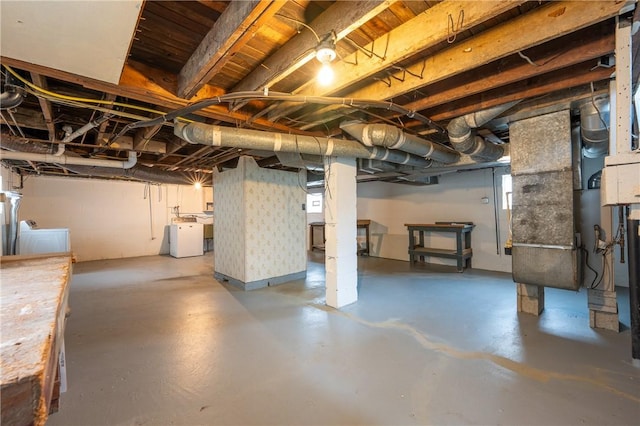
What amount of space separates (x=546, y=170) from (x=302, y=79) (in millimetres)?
2475

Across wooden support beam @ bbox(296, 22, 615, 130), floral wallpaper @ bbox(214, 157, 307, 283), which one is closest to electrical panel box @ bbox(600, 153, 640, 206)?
wooden support beam @ bbox(296, 22, 615, 130)

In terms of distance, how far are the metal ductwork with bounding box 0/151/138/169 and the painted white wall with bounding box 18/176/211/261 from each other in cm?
353

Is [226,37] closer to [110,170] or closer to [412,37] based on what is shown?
[412,37]

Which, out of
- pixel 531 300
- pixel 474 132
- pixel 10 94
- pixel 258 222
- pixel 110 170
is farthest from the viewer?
pixel 110 170

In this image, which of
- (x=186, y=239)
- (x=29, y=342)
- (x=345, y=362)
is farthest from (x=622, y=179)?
(x=186, y=239)

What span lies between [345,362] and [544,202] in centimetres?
241

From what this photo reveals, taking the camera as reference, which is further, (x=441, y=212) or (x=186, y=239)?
(x=186, y=239)

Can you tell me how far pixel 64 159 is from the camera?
160 inches

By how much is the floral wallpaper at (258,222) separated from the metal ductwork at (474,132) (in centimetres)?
281

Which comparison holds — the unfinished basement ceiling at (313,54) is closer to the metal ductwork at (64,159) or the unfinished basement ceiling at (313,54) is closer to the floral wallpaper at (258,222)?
the metal ductwork at (64,159)

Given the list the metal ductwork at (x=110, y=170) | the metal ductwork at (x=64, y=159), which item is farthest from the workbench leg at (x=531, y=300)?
the metal ductwork at (x=110, y=170)

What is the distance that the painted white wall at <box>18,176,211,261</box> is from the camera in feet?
21.7

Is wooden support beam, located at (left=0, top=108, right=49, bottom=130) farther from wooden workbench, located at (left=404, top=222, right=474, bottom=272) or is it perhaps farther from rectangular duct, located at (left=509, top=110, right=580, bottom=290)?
wooden workbench, located at (left=404, top=222, right=474, bottom=272)

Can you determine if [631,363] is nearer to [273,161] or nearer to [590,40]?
[590,40]
